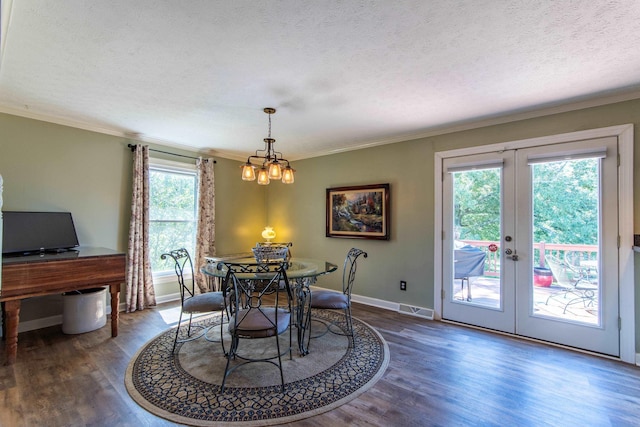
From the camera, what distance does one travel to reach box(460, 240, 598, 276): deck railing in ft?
9.48

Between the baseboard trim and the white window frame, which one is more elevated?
the white window frame

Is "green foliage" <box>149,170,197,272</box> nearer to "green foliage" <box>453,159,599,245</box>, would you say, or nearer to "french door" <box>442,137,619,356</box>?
"french door" <box>442,137,619,356</box>

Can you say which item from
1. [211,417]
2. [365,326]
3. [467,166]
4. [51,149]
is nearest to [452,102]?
[467,166]

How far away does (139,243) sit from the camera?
403cm

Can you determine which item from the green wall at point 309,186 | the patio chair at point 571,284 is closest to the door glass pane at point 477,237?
the green wall at point 309,186

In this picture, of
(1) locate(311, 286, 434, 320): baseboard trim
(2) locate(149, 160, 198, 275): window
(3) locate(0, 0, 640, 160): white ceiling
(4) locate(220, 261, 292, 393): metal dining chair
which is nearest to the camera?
(3) locate(0, 0, 640, 160): white ceiling

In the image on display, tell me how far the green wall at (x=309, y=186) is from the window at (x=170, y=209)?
37 cm

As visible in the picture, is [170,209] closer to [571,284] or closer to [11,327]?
[11,327]

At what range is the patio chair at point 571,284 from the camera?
2889 mm

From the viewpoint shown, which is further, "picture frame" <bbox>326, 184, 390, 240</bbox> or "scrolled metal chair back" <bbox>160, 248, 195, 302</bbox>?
"picture frame" <bbox>326, 184, 390, 240</bbox>

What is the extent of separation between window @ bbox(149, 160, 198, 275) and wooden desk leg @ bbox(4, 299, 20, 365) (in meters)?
1.78

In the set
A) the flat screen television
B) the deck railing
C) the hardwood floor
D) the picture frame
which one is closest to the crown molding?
the picture frame

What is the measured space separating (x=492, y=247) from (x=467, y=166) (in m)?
0.99

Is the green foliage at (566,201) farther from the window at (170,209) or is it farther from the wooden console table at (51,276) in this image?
the window at (170,209)
